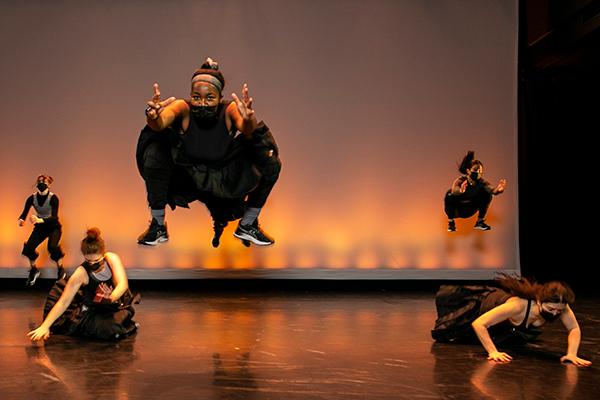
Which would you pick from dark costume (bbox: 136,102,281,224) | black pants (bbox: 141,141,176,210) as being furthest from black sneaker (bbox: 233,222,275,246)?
black pants (bbox: 141,141,176,210)

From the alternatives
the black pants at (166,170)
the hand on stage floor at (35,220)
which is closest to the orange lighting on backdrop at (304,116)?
the hand on stage floor at (35,220)

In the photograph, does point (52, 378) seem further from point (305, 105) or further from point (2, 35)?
point (2, 35)

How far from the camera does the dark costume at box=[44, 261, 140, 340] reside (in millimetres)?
→ 4925

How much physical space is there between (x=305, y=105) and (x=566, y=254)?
294 centimetres

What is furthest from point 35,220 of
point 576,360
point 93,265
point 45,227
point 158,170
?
point 576,360

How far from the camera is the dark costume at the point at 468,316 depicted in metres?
4.77

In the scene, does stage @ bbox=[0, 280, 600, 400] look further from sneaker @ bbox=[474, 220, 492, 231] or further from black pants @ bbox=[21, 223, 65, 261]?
sneaker @ bbox=[474, 220, 492, 231]

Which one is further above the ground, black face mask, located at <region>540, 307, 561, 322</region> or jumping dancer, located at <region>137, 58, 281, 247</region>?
jumping dancer, located at <region>137, 58, 281, 247</region>

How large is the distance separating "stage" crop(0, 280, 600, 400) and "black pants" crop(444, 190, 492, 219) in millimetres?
1188

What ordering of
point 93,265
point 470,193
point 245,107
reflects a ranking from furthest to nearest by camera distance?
point 470,193, point 93,265, point 245,107

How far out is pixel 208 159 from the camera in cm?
374

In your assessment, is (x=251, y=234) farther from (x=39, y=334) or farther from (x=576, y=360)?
(x=576, y=360)

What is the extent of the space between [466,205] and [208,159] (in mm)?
3911

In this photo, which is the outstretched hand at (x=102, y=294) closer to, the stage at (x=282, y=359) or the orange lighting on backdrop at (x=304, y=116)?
the stage at (x=282, y=359)
